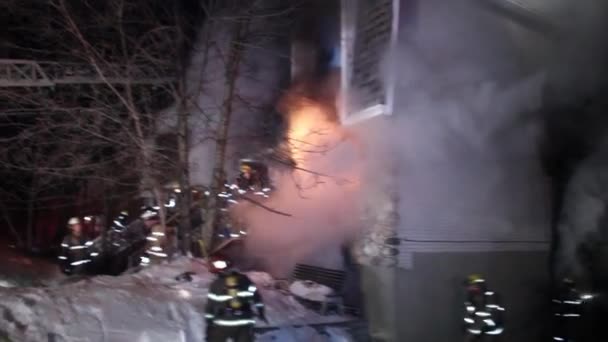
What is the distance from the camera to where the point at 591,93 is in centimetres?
1133

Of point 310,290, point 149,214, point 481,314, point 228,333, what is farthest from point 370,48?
point 149,214

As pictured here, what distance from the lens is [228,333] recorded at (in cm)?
765

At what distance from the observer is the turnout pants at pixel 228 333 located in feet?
25.1

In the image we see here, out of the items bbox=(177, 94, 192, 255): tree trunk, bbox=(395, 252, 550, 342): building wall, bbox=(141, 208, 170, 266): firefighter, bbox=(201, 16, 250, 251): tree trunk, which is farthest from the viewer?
bbox=(177, 94, 192, 255): tree trunk

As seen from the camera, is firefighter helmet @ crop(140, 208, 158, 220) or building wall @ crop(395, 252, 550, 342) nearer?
building wall @ crop(395, 252, 550, 342)

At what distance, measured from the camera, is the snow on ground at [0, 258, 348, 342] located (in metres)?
7.75

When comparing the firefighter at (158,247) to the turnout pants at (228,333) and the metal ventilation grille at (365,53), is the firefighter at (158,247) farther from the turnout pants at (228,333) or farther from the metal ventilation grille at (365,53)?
the metal ventilation grille at (365,53)

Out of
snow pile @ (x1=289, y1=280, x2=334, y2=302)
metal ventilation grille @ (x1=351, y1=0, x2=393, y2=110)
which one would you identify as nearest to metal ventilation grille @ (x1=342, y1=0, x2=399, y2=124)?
metal ventilation grille @ (x1=351, y1=0, x2=393, y2=110)

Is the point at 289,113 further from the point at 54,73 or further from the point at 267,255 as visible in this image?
the point at 54,73

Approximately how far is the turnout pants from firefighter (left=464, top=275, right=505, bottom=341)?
3021mm

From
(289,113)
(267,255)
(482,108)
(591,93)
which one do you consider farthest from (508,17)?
(267,255)

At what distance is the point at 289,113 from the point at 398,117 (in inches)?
204

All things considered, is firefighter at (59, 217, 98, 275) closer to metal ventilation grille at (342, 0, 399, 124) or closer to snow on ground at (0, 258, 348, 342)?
snow on ground at (0, 258, 348, 342)

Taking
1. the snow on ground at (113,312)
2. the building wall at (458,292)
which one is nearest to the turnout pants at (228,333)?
the snow on ground at (113,312)
